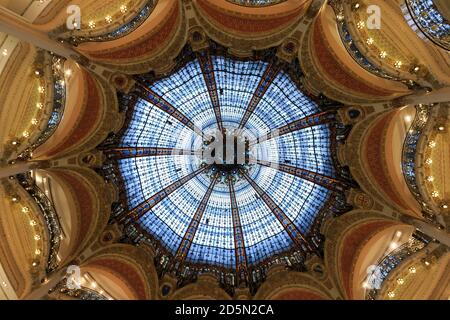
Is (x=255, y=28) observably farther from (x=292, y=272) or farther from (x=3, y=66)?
(x=292, y=272)

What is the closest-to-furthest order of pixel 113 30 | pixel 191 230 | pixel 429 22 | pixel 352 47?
1. pixel 429 22
2. pixel 352 47
3. pixel 113 30
4. pixel 191 230

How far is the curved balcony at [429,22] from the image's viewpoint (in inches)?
474

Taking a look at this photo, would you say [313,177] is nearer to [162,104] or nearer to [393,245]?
[393,245]

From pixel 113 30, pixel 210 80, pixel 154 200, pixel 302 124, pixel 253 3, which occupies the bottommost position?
pixel 154 200

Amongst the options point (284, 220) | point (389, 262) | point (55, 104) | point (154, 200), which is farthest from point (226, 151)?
point (389, 262)

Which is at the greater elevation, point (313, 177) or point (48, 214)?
point (313, 177)

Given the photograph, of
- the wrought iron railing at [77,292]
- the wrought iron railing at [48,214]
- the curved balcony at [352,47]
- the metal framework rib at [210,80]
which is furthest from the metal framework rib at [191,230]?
the curved balcony at [352,47]

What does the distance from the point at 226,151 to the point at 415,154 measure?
12945 mm

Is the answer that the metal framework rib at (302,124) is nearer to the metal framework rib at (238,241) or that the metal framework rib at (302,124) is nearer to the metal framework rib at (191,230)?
the metal framework rib at (238,241)

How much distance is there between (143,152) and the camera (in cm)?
2344

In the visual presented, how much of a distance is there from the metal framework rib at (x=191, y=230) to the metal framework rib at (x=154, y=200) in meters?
1.76
